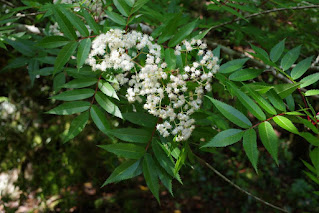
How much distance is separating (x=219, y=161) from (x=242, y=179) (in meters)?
0.51

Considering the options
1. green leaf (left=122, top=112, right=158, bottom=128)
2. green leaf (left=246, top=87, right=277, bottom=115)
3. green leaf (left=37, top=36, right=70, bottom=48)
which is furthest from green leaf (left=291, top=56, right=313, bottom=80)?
green leaf (left=37, top=36, right=70, bottom=48)

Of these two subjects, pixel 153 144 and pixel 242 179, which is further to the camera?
pixel 242 179

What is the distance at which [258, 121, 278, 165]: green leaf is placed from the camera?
3.62 feet

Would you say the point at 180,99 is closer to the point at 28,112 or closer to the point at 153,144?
the point at 153,144

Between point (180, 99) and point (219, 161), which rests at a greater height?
point (180, 99)

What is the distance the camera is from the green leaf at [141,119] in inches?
54.9

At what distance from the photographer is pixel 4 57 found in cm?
439

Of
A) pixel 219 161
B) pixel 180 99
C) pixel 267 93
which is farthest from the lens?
pixel 219 161

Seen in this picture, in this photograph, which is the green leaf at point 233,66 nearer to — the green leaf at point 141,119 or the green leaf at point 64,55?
the green leaf at point 141,119

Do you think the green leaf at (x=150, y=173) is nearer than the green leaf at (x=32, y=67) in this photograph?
Yes

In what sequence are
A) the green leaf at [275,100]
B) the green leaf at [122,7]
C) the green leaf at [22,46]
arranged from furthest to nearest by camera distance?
the green leaf at [22,46] < the green leaf at [122,7] < the green leaf at [275,100]

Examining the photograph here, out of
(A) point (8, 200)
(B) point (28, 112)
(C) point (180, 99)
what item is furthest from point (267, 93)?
(B) point (28, 112)

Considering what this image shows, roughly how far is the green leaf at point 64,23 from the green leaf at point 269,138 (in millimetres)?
1081

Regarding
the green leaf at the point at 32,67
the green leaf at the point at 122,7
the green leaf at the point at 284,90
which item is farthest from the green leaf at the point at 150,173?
the green leaf at the point at 32,67
